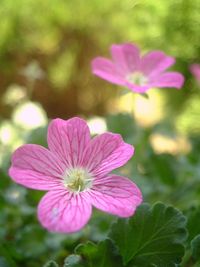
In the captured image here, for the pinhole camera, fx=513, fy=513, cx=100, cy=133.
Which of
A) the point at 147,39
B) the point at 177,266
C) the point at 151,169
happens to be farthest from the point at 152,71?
the point at 147,39

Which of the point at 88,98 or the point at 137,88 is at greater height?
the point at 137,88

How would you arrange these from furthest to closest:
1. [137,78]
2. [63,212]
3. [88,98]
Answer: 1. [88,98]
2. [137,78]
3. [63,212]

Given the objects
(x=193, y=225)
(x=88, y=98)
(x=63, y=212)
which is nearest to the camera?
(x=63, y=212)

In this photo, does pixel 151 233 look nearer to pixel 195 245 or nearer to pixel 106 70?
pixel 195 245

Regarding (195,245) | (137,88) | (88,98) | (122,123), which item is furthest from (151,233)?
(88,98)

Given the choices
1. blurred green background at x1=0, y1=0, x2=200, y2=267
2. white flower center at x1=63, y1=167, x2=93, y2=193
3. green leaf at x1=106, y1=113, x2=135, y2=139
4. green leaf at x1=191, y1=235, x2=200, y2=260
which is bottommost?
blurred green background at x1=0, y1=0, x2=200, y2=267

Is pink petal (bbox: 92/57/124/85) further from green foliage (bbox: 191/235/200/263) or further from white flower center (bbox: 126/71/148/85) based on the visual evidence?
green foliage (bbox: 191/235/200/263)

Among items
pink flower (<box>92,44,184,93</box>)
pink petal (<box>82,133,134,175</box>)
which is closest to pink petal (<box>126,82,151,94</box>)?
pink flower (<box>92,44,184,93</box>)

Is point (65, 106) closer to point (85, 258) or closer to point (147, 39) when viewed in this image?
point (147, 39)
